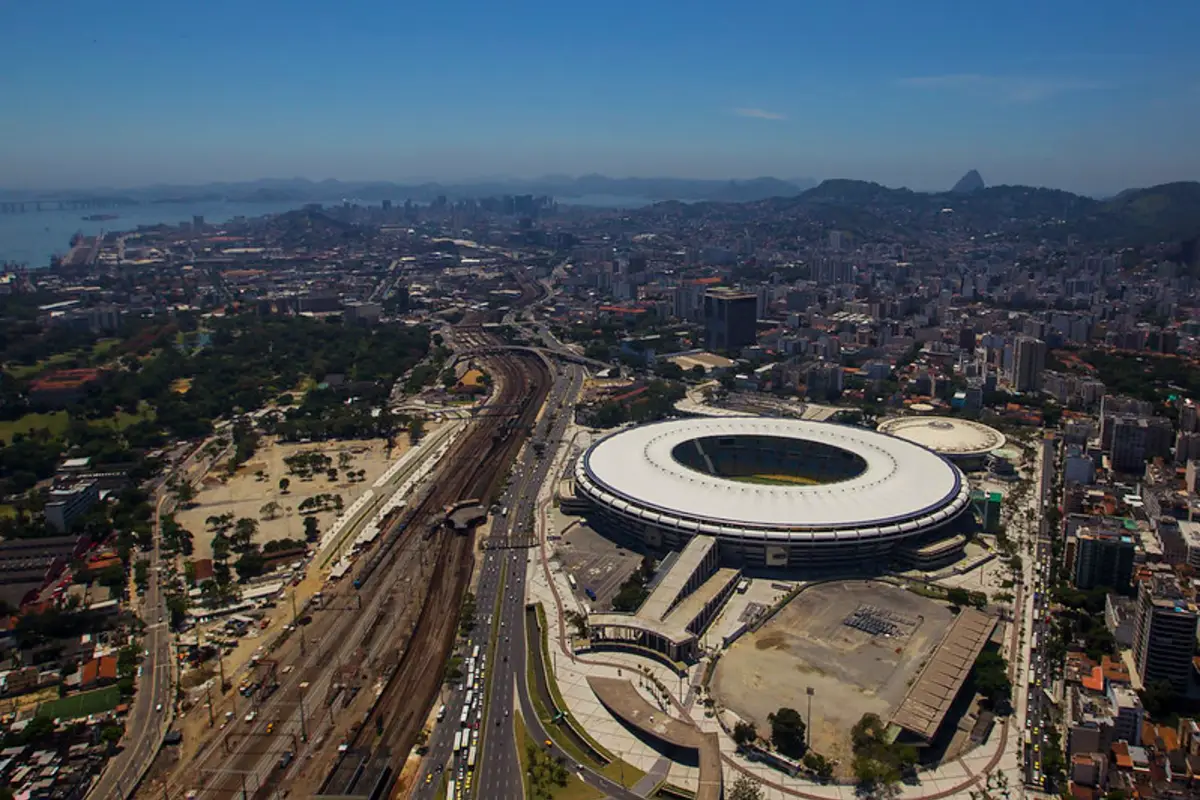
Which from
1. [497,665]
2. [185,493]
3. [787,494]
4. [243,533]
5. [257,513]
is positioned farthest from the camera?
[185,493]

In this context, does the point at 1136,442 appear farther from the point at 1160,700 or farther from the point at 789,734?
the point at 789,734

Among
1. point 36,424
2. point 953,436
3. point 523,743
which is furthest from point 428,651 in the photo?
point 36,424

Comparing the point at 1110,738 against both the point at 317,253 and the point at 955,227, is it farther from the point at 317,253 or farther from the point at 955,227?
the point at 955,227

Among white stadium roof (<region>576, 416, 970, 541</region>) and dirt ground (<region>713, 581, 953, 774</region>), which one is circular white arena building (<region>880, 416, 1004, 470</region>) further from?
dirt ground (<region>713, 581, 953, 774</region>)

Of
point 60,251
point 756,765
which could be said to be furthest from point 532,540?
point 60,251

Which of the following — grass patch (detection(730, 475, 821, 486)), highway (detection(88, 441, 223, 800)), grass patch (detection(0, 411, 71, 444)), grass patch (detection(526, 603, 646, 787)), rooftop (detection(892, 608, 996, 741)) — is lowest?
highway (detection(88, 441, 223, 800))

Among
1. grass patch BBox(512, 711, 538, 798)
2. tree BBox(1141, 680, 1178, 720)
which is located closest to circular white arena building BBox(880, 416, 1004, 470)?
tree BBox(1141, 680, 1178, 720)
